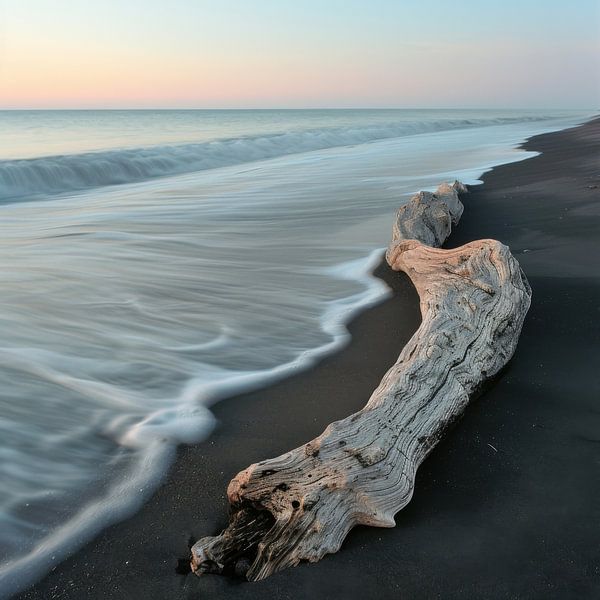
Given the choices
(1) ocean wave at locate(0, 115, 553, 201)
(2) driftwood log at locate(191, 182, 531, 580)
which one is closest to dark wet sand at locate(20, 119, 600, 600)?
(2) driftwood log at locate(191, 182, 531, 580)

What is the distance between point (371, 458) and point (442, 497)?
14.0 inches

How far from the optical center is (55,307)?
4695mm

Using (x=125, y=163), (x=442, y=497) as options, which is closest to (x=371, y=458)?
(x=442, y=497)

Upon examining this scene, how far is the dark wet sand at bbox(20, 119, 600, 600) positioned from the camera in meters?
1.87

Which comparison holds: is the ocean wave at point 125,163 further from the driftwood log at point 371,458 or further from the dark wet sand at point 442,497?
the driftwood log at point 371,458

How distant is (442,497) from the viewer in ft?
7.32

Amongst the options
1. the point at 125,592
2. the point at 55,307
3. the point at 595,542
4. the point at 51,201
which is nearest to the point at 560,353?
the point at 595,542

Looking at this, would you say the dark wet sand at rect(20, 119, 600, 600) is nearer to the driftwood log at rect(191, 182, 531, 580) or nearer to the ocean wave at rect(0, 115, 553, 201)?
the driftwood log at rect(191, 182, 531, 580)

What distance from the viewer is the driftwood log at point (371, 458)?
1.96 metres

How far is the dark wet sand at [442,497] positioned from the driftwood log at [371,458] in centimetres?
7

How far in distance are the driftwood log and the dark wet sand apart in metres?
0.07

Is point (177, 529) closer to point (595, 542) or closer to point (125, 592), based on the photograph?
point (125, 592)

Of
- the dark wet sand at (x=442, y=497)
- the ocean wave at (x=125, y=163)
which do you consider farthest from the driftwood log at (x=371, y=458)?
the ocean wave at (x=125, y=163)

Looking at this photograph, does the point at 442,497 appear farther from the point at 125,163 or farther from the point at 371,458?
the point at 125,163
